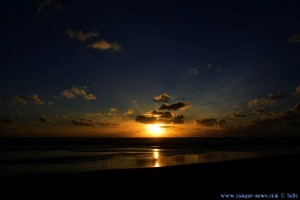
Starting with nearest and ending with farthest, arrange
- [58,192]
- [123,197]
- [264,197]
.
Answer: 1. [264,197]
2. [123,197]
3. [58,192]

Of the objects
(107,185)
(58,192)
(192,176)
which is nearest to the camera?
(58,192)

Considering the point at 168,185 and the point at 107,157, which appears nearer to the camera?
the point at 168,185

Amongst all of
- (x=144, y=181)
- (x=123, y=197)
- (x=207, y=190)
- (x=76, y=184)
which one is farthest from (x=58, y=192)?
(x=207, y=190)

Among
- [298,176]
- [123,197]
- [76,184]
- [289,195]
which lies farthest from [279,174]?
[76,184]

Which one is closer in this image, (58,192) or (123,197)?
(123,197)

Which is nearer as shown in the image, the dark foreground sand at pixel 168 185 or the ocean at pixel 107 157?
the dark foreground sand at pixel 168 185

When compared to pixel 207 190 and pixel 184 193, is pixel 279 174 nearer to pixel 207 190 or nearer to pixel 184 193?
pixel 207 190

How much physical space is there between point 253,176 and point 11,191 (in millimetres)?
15452

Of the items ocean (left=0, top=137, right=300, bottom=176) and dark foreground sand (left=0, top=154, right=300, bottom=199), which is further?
ocean (left=0, top=137, right=300, bottom=176)

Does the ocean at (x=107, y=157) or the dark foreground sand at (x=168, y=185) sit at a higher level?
the ocean at (x=107, y=157)

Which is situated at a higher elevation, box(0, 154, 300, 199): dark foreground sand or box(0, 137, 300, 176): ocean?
box(0, 137, 300, 176): ocean

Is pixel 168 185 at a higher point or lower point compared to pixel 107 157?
lower

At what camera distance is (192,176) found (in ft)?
64.5

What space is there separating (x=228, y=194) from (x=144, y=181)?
6.24 m
